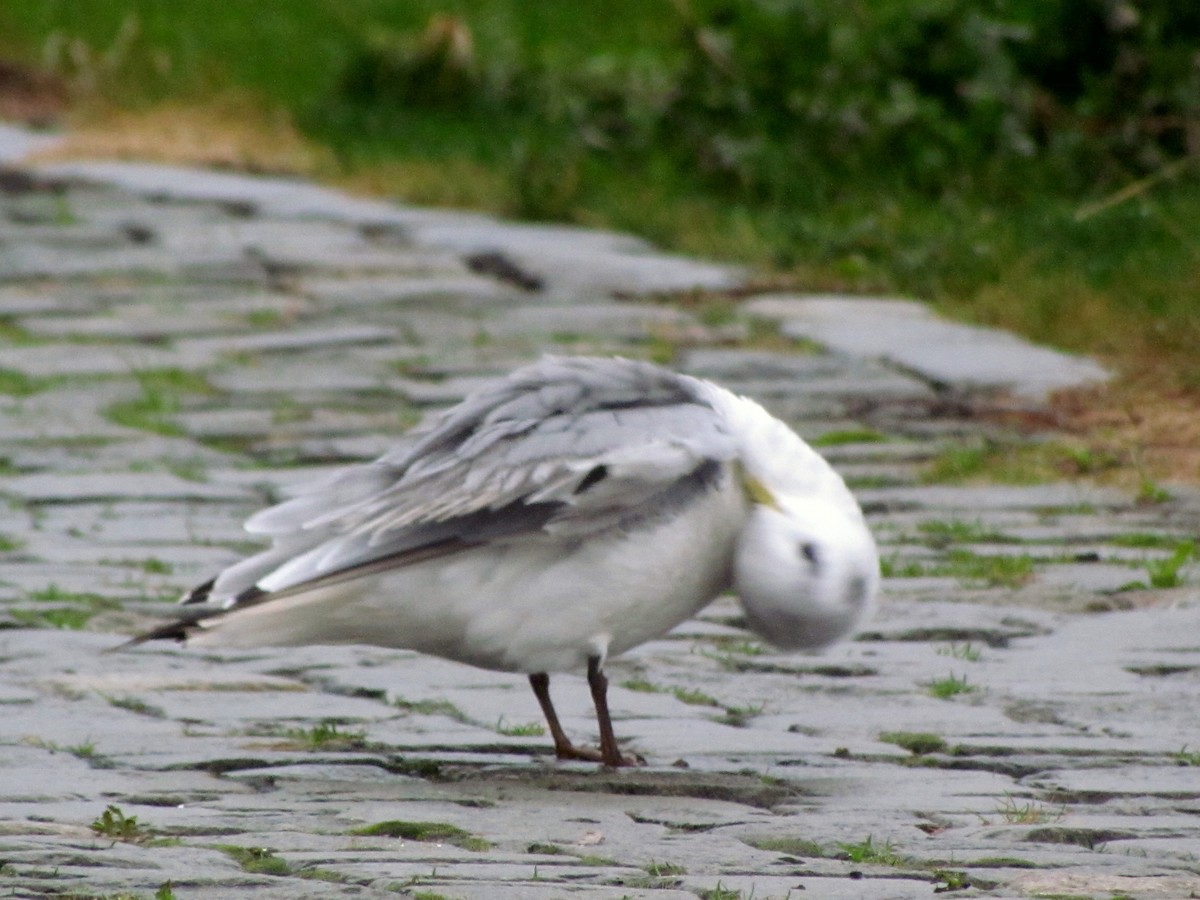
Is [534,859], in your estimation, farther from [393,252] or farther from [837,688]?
[393,252]

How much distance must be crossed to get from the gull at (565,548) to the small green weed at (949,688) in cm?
48

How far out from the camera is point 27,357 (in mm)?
7578

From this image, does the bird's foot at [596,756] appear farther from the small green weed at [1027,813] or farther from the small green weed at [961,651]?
the small green weed at [961,651]

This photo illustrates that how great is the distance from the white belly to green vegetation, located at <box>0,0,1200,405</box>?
3.24 meters

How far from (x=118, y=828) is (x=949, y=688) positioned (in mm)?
1587

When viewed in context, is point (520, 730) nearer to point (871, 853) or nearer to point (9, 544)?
point (871, 853)

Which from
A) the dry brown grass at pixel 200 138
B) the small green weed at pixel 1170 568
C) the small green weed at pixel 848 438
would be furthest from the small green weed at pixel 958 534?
the dry brown grass at pixel 200 138

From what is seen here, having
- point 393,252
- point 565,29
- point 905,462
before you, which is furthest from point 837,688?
point 565,29

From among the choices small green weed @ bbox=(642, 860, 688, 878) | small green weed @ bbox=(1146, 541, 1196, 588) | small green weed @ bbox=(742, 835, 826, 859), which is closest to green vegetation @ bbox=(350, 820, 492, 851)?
small green weed @ bbox=(642, 860, 688, 878)

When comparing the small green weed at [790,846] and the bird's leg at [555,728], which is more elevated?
Result: the bird's leg at [555,728]

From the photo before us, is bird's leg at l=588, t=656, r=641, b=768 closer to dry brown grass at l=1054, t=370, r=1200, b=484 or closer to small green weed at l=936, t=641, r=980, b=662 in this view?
small green weed at l=936, t=641, r=980, b=662

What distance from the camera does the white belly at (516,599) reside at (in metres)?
3.60

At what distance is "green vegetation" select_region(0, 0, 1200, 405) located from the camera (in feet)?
27.4

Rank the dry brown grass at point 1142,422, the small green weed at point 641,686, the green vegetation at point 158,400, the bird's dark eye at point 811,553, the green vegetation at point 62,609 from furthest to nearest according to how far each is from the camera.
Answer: the green vegetation at point 158,400 → the dry brown grass at point 1142,422 → the green vegetation at point 62,609 → the small green weed at point 641,686 → the bird's dark eye at point 811,553
